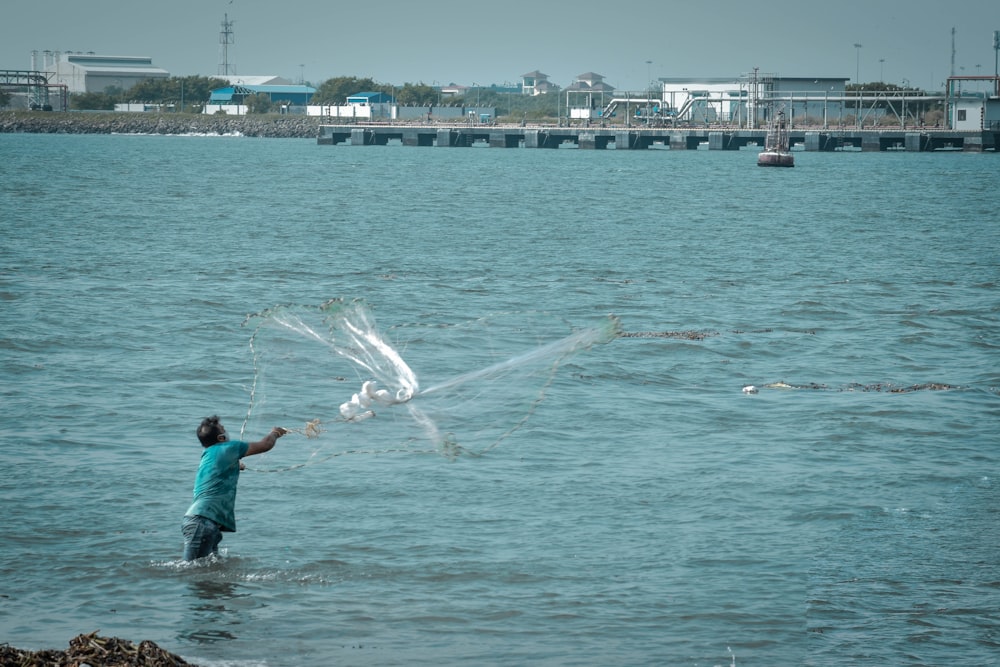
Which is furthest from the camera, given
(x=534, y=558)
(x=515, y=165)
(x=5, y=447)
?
(x=515, y=165)

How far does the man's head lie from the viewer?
1077 cm

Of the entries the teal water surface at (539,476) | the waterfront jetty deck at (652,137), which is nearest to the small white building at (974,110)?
the waterfront jetty deck at (652,137)

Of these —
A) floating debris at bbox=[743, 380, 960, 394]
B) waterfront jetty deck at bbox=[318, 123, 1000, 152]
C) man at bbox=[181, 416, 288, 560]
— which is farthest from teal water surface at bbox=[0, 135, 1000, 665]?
waterfront jetty deck at bbox=[318, 123, 1000, 152]

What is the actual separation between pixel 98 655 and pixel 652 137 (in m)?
168

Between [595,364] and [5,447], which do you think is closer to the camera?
[5,447]

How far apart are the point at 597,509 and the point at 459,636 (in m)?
3.61

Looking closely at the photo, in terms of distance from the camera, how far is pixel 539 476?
1475 cm

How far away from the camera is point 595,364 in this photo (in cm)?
2188

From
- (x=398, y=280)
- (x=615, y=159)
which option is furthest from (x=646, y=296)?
(x=615, y=159)

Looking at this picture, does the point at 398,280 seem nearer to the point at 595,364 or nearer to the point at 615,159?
the point at 595,364

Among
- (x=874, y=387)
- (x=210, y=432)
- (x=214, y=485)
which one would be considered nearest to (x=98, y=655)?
(x=214, y=485)

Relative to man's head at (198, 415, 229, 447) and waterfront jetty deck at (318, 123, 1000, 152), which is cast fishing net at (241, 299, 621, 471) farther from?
waterfront jetty deck at (318, 123, 1000, 152)

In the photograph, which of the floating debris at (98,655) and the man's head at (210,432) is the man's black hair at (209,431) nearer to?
the man's head at (210,432)

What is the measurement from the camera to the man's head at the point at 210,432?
35.3 ft
